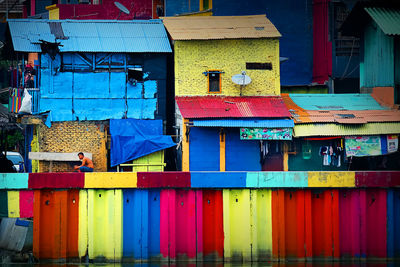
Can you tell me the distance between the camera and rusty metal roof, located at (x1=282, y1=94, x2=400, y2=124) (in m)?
20.5

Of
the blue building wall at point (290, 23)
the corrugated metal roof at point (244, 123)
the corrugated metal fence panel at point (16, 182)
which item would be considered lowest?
the corrugated metal fence panel at point (16, 182)

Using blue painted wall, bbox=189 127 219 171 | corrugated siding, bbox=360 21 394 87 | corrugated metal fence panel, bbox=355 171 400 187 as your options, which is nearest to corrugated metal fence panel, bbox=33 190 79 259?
blue painted wall, bbox=189 127 219 171

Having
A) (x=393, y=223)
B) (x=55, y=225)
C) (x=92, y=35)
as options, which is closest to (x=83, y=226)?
(x=55, y=225)

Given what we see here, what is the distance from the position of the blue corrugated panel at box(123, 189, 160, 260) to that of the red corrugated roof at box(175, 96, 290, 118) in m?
5.46

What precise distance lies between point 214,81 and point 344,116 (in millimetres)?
4883

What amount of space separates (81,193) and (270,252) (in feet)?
16.9

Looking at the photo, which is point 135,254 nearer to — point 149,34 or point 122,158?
point 122,158

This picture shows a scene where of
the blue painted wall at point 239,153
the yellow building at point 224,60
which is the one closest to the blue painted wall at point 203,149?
the blue painted wall at point 239,153

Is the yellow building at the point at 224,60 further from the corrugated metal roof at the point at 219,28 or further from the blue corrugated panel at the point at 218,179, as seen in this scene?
the blue corrugated panel at the point at 218,179

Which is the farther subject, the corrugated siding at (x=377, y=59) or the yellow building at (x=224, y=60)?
the yellow building at (x=224, y=60)

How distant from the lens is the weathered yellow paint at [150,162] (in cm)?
2159

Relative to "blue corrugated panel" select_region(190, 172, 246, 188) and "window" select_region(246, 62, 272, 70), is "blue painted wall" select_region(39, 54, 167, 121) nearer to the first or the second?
"window" select_region(246, 62, 272, 70)

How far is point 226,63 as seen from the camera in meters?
22.1

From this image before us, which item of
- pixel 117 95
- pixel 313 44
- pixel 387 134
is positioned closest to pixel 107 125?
pixel 117 95
